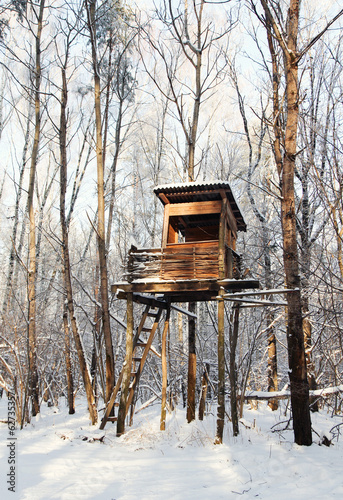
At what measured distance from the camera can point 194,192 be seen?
895 cm

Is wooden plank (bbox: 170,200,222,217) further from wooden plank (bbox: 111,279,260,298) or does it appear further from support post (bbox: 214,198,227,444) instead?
wooden plank (bbox: 111,279,260,298)

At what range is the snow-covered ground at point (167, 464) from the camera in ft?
15.6

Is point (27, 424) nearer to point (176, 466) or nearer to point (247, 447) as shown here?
point (176, 466)

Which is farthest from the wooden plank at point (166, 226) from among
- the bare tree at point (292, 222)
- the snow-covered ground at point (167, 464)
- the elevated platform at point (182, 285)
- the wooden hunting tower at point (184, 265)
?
the snow-covered ground at point (167, 464)

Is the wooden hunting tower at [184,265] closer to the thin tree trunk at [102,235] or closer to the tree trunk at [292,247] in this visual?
the thin tree trunk at [102,235]

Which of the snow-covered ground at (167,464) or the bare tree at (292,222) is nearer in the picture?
the snow-covered ground at (167,464)

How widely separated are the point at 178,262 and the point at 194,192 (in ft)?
5.96

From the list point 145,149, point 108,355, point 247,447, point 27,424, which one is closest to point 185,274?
point 108,355

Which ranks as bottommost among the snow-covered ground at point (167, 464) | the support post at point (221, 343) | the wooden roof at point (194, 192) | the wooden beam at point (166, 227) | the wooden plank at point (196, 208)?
the snow-covered ground at point (167, 464)

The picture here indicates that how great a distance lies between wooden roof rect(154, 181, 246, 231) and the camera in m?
8.70

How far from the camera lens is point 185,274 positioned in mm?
8664

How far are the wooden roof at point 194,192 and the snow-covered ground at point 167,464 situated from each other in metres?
5.63

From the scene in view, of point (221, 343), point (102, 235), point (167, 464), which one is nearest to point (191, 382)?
point (221, 343)

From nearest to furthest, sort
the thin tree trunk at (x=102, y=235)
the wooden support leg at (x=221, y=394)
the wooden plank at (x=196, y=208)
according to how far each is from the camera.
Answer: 1. the wooden support leg at (x=221, y=394)
2. the wooden plank at (x=196, y=208)
3. the thin tree trunk at (x=102, y=235)
